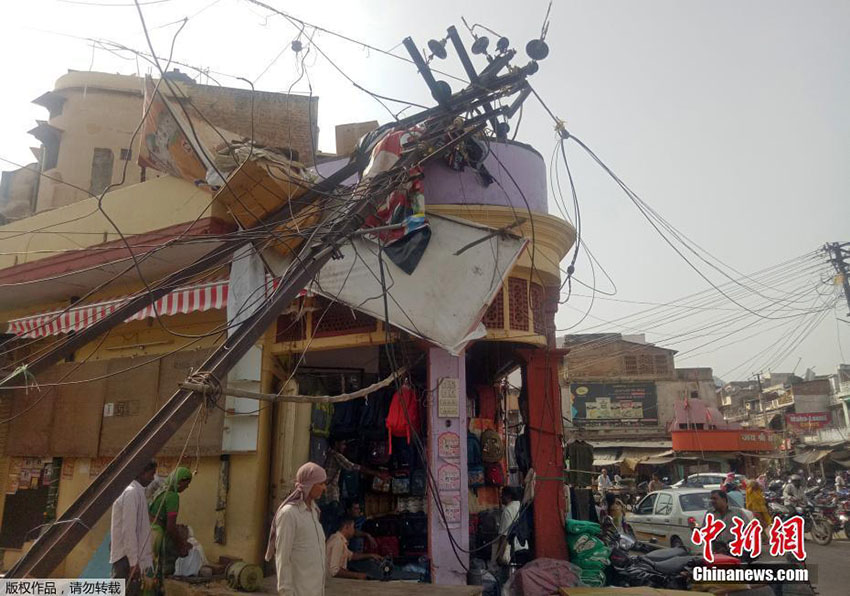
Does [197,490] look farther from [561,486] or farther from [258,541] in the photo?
[561,486]

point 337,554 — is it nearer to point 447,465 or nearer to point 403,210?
point 447,465

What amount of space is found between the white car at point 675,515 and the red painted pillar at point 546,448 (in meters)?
6.11

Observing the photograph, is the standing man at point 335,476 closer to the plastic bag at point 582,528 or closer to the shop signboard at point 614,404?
the plastic bag at point 582,528

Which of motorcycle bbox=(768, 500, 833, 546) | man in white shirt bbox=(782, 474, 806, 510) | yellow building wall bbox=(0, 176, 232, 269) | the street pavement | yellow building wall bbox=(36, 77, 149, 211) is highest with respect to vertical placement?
yellow building wall bbox=(36, 77, 149, 211)

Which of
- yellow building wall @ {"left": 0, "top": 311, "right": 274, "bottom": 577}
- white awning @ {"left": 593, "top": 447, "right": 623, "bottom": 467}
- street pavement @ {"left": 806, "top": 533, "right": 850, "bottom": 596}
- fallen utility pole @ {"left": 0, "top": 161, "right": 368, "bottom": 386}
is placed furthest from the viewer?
white awning @ {"left": 593, "top": 447, "right": 623, "bottom": 467}

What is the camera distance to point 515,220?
848cm

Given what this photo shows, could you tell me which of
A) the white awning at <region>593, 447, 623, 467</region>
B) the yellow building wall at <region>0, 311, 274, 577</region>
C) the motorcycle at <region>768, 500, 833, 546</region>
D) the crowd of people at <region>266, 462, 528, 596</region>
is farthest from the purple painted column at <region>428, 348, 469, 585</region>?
the white awning at <region>593, 447, 623, 467</region>

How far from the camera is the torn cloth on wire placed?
24.1 feet

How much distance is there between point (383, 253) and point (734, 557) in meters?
5.87

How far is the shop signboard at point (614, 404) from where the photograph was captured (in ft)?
129

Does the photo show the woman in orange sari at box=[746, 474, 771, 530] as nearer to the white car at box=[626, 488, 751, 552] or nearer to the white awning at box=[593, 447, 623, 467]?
the white car at box=[626, 488, 751, 552]

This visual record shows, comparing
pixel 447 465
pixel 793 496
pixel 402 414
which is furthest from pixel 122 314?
pixel 793 496

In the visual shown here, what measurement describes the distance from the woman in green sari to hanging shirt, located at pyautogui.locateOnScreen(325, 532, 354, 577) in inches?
64.0

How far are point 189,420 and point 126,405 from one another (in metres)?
1.37
